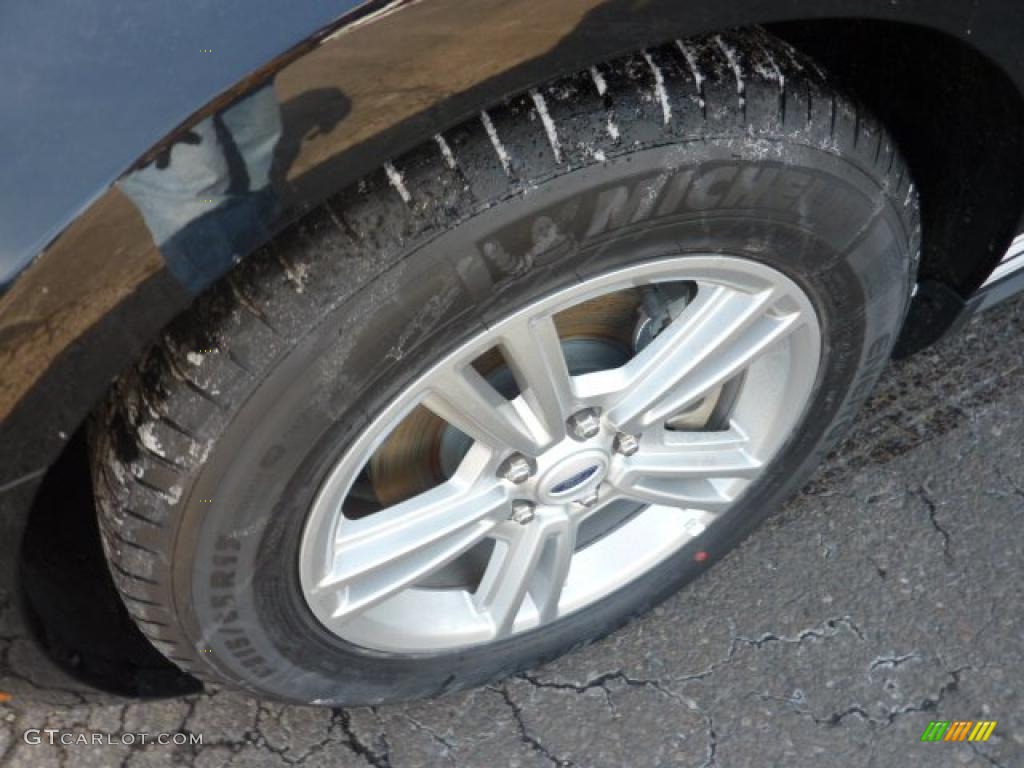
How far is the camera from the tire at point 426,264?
1.19m

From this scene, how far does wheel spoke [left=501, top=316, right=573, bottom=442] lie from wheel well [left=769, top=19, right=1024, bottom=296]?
51cm

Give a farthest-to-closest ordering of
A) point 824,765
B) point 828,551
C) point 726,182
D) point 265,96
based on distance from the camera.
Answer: point 828,551
point 824,765
point 726,182
point 265,96

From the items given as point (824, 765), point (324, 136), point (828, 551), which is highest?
point (324, 136)

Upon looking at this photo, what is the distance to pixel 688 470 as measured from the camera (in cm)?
175

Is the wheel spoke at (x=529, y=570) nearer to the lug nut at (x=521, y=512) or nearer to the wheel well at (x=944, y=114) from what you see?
the lug nut at (x=521, y=512)

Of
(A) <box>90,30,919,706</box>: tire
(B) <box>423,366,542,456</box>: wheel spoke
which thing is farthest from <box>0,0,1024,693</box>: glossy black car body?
(B) <box>423,366,542,456</box>: wheel spoke

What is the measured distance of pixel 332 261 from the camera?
118 centimetres

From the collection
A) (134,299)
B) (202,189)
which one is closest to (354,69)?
(202,189)

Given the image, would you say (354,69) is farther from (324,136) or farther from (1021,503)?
(1021,503)

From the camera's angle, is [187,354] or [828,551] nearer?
[187,354]

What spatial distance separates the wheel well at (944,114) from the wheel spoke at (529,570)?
757 mm

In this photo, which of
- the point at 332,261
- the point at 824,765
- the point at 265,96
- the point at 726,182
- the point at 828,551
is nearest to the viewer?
the point at 265,96

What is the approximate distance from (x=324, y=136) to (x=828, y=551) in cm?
142

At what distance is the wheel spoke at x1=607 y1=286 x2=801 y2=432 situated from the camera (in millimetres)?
1515
